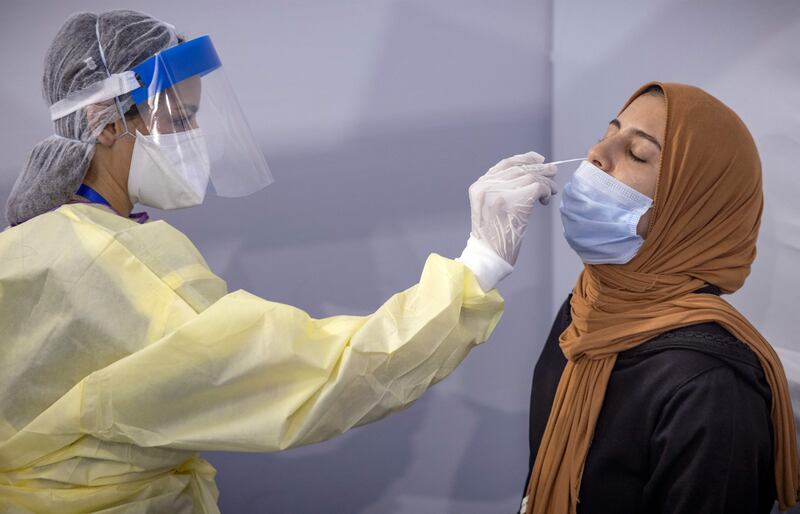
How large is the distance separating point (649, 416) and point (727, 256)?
28 cm

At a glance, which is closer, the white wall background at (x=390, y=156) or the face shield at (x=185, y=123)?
the face shield at (x=185, y=123)

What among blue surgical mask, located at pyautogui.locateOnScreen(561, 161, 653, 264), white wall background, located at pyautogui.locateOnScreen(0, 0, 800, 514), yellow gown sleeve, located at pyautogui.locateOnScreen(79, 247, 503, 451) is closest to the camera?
yellow gown sleeve, located at pyautogui.locateOnScreen(79, 247, 503, 451)

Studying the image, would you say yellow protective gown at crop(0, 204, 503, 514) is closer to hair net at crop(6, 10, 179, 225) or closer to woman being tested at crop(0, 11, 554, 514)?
woman being tested at crop(0, 11, 554, 514)

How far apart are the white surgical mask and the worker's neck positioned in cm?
2

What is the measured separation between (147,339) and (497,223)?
0.56 meters

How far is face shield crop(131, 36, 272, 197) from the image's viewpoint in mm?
1146

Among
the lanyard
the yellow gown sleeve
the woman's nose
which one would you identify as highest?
the woman's nose

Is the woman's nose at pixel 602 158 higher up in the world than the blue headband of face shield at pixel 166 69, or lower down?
lower down

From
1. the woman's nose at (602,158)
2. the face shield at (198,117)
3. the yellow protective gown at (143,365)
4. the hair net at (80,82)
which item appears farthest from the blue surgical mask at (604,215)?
the hair net at (80,82)

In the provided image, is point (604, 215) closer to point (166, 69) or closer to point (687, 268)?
point (687, 268)

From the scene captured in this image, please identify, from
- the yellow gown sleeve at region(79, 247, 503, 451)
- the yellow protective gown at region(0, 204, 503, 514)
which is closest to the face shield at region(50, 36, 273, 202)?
the yellow protective gown at region(0, 204, 503, 514)

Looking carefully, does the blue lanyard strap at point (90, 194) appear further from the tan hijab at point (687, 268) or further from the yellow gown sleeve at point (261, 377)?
the tan hijab at point (687, 268)

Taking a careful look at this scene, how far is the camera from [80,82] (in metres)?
1.13

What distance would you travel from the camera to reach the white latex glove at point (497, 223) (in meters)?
1.12
